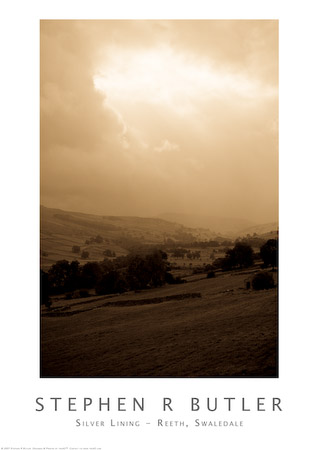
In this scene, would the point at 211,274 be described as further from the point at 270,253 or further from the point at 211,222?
the point at 270,253

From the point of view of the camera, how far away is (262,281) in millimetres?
8219

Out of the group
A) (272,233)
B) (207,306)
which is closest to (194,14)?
(272,233)

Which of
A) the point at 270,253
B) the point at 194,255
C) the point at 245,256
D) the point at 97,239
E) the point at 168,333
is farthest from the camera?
the point at 194,255

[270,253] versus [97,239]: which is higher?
[97,239]

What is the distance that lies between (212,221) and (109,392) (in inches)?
194

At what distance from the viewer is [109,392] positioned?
23.3 feet

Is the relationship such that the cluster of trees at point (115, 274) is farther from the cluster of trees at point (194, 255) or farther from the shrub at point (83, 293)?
the cluster of trees at point (194, 255)

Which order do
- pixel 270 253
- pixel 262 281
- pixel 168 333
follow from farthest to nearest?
pixel 262 281 → pixel 270 253 → pixel 168 333

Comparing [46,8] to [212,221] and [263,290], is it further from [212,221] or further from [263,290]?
[263,290]

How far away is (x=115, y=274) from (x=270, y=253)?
4160 millimetres

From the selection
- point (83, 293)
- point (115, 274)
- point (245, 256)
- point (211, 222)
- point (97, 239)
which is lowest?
point (83, 293)

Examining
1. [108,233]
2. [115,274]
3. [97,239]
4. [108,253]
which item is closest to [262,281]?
[115,274]
